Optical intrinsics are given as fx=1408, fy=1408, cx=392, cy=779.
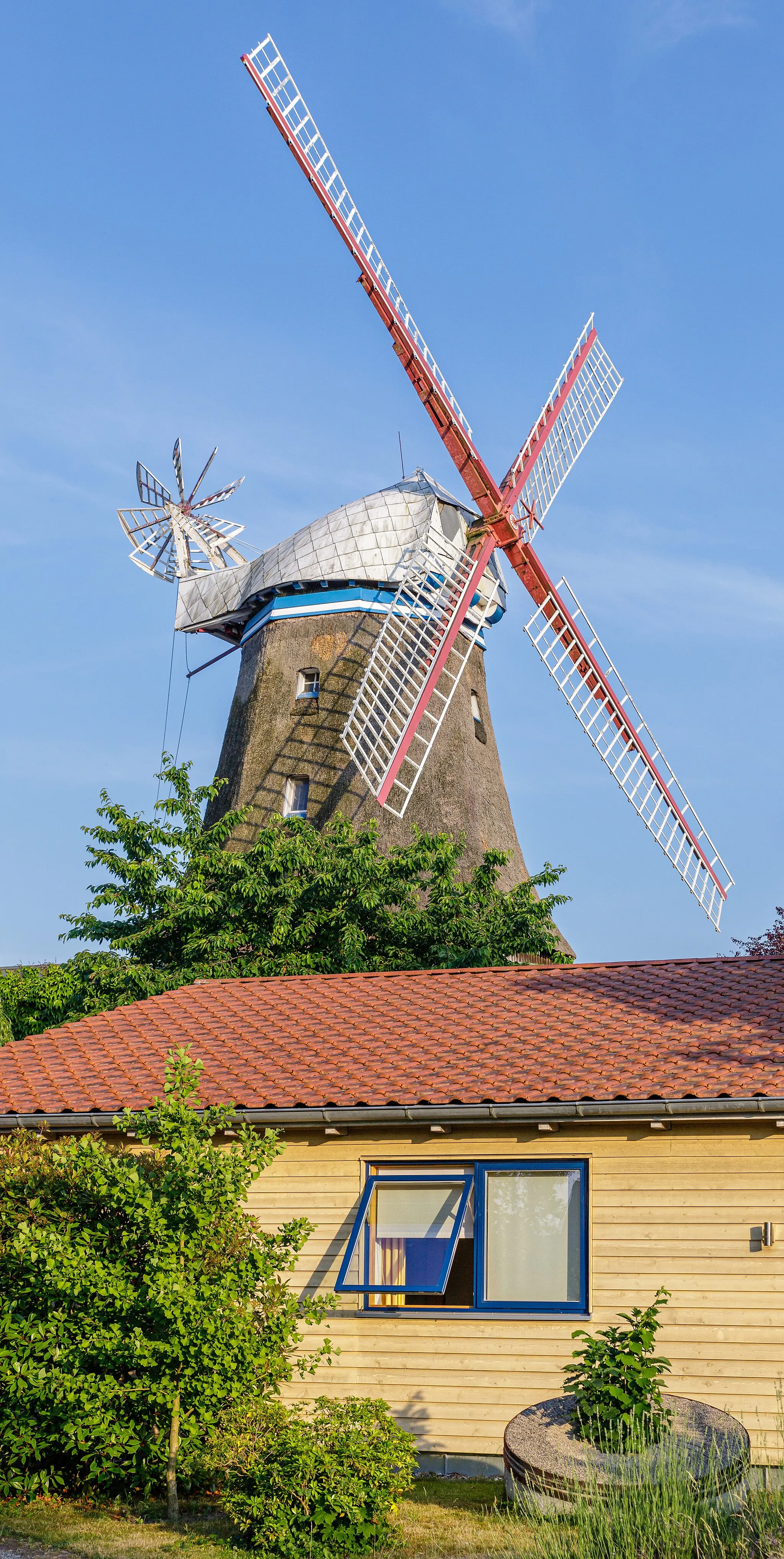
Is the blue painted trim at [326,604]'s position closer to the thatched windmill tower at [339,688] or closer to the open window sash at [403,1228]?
the thatched windmill tower at [339,688]

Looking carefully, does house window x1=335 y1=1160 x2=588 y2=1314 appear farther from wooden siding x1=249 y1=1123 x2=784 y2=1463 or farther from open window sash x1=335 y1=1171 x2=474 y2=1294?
wooden siding x1=249 y1=1123 x2=784 y2=1463

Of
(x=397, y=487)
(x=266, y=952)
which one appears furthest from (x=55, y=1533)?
(x=397, y=487)

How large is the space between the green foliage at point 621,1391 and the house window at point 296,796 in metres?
16.0

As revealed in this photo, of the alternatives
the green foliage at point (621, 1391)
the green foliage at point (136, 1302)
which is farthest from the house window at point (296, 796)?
the green foliage at point (621, 1391)

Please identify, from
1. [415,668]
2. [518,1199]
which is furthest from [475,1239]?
[415,668]

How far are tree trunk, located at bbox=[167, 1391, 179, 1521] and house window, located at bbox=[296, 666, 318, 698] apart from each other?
16.8 meters

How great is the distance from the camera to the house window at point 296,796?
24.2m

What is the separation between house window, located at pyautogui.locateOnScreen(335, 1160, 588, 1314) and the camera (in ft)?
34.9

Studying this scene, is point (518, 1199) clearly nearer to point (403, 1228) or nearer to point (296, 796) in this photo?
point (403, 1228)

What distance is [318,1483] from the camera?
8078mm

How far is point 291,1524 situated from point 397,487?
20.6m

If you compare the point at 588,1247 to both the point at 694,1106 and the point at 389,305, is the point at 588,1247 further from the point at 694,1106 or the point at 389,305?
the point at 389,305

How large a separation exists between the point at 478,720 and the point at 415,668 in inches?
127

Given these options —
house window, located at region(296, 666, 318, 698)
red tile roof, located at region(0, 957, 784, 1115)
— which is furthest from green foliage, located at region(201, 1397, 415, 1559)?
house window, located at region(296, 666, 318, 698)
